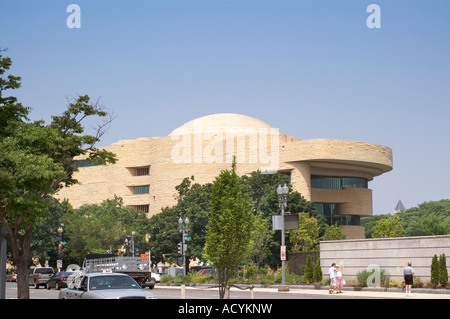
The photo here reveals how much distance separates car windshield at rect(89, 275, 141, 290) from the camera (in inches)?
713

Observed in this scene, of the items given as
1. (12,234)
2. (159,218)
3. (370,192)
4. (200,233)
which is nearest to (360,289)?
(12,234)

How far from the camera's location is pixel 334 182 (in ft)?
314

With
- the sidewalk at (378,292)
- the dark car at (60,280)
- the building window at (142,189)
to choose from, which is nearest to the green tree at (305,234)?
the sidewalk at (378,292)

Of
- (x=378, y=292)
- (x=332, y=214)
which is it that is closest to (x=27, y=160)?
(x=378, y=292)

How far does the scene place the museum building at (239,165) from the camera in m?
87.2

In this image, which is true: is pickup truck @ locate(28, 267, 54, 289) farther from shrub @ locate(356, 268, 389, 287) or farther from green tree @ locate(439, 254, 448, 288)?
green tree @ locate(439, 254, 448, 288)

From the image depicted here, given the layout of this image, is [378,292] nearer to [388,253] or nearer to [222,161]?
[388,253]

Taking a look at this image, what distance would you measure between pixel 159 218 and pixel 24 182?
62903 millimetres

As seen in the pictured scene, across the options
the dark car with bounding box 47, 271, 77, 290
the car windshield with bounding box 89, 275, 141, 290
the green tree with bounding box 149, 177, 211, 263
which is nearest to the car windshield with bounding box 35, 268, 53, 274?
the dark car with bounding box 47, 271, 77, 290

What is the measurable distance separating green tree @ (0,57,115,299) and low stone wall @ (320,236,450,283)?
18.5 meters

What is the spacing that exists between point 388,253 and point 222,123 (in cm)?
7213

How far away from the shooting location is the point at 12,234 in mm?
28219

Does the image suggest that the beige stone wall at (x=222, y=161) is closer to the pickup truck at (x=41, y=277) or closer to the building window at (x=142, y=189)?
the building window at (x=142, y=189)
